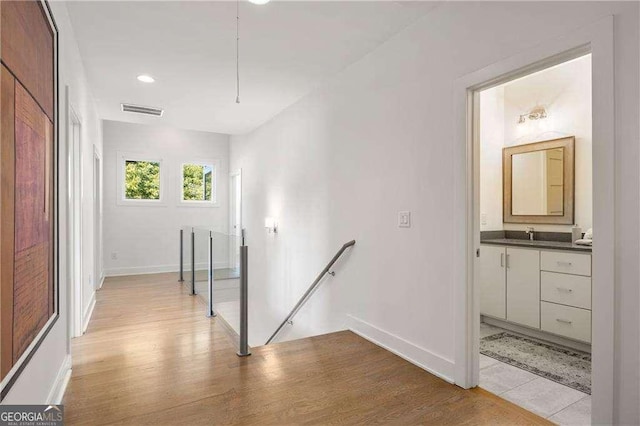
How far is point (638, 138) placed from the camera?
1565 millimetres

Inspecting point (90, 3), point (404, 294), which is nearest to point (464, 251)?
point (404, 294)

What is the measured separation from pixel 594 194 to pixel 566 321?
203 cm

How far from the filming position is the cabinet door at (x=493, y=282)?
12.4 ft

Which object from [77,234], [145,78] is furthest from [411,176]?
[77,234]

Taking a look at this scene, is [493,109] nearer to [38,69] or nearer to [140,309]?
[38,69]

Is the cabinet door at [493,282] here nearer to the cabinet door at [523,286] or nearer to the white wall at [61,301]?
the cabinet door at [523,286]

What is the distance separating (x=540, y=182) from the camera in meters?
4.01

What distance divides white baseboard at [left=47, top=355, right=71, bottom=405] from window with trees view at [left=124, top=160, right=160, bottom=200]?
4.98 m

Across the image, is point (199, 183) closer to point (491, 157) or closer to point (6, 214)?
point (491, 157)

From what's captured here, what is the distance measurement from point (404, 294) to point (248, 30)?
8.00 ft

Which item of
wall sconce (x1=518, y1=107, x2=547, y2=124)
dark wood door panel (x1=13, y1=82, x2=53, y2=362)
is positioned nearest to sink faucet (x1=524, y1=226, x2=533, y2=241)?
wall sconce (x1=518, y1=107, x2=547, y2=124)

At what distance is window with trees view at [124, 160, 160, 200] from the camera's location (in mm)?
6949

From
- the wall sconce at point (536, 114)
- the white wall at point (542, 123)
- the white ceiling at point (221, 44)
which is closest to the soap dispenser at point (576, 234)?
the white wall at point (542, 123)

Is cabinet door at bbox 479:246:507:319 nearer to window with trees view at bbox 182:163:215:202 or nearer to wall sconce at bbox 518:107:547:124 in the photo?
wall sconce at bbox 518:107:547:124
